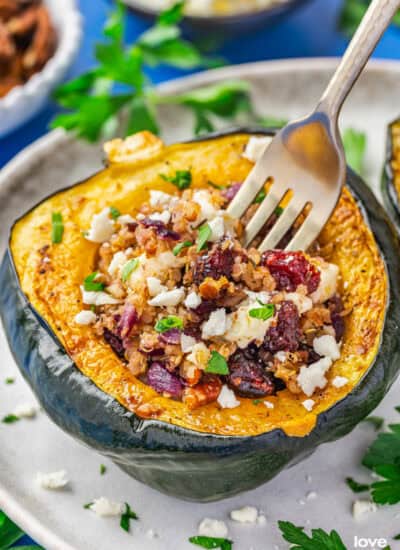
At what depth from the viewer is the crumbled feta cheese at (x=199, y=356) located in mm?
2498

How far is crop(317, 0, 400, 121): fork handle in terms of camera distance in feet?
9.15

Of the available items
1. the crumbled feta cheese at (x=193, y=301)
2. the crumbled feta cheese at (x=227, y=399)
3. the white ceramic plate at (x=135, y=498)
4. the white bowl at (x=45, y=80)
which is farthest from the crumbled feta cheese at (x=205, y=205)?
the white bowl at (x=45, y=80)

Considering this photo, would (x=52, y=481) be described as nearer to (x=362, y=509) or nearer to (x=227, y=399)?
(x=227, y=399)

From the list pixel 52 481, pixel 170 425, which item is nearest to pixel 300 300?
pixel 170 425

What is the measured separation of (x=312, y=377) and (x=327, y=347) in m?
0.12

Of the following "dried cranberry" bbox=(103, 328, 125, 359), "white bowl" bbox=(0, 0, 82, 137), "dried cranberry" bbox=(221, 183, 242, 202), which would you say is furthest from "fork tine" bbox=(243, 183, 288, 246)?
"white bowl" bbox=(0, 0, 82, 137)

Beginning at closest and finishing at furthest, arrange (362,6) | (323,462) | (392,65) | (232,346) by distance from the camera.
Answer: (232,346) → (323,462) → (392,65) → (362,6)

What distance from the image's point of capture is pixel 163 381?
2543 millimetres

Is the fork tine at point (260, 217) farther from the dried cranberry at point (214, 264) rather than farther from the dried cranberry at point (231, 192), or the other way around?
the dried cranberry at point (214, 264)

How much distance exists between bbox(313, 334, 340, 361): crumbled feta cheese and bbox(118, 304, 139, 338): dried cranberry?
56cm

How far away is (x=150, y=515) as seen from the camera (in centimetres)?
284

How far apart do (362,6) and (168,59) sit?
142 cm

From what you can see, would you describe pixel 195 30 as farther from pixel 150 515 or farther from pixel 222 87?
pixel 150 515

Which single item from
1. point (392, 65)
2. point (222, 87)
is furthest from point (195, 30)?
point (392, 65)
